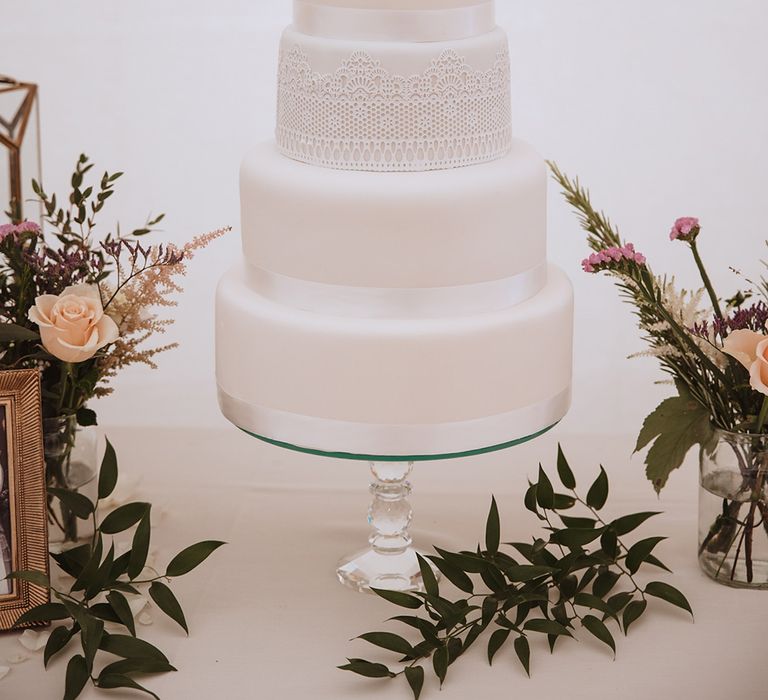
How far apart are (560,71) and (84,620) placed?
3.09m

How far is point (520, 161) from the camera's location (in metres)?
1.71

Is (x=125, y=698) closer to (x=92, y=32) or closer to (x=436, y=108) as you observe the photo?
(x=436, y=108)

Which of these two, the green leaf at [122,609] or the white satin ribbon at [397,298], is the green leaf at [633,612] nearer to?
the white satin ribbon at [397,298]

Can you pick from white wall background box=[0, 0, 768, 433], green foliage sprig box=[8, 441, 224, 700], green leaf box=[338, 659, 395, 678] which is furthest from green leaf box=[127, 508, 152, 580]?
white wall background box=[0, 0, 768, 433]

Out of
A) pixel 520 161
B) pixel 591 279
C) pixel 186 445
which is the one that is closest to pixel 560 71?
pixel 591 279

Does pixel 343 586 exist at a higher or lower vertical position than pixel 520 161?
lower

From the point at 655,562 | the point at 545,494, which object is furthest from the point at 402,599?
the point at 655,562

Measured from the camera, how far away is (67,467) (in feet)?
6.10

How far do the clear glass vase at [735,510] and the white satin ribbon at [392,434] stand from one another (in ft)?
0.97

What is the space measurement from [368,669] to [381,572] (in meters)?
0.29

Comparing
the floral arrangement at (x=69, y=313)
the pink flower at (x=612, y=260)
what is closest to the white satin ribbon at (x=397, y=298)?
the pink flower at (x=612, y=260)

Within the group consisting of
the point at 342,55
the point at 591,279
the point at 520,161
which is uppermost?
the point at 342,55

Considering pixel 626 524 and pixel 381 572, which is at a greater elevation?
pixel 626 524

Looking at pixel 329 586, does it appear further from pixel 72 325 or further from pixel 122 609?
pixel 72 325
